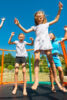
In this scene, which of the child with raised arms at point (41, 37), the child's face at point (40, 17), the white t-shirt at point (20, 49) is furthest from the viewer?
the white t-shirt at point (20, 49)

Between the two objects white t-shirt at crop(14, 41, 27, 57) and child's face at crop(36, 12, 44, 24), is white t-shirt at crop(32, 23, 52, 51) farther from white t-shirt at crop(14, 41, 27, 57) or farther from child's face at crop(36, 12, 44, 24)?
white t-shirt at crop(14, 41, 27, 57)

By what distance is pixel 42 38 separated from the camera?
1.84 m

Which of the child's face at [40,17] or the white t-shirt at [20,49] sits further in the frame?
the white t-shirt at [20,49]

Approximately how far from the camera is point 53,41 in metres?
3.07

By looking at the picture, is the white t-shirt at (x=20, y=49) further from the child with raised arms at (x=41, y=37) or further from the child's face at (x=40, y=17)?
the child's face at (x=40, y=17)

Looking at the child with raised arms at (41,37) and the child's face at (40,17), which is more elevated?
the child's face at (40,17)

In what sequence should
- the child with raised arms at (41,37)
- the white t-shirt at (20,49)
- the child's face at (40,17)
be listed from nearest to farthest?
the child with raised arms at (41,37) < the child's face at (40,17) < the white t-shirt at (20,49)

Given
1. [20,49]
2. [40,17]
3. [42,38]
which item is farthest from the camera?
[20,49]

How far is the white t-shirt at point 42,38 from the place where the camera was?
1811 millimetres

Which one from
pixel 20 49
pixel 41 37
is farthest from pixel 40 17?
pixel 20 49

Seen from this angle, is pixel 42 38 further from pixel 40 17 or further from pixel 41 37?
pixel 40 17

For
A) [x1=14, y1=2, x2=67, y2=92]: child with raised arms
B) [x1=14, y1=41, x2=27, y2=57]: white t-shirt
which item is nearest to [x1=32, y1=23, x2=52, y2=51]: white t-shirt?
[x1=14, y1=2, x2=67, y2=92]: child with raised arms

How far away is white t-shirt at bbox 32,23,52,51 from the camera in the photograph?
5.94 feet

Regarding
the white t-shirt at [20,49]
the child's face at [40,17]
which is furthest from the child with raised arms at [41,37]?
the white t-shirt at [20,49]
